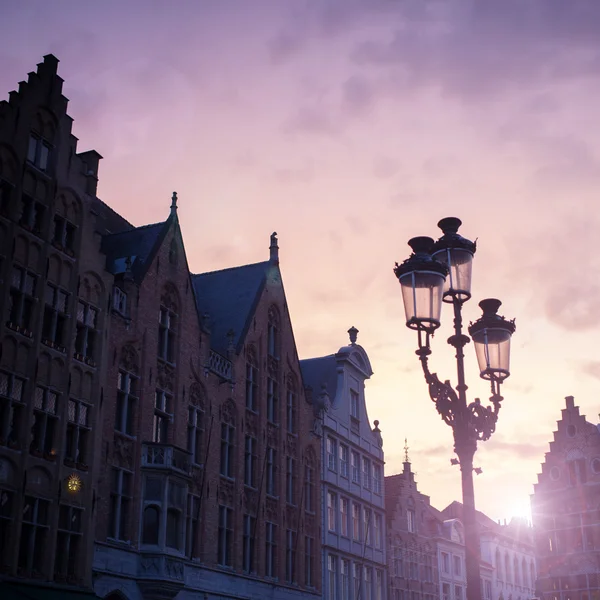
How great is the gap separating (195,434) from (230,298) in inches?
356

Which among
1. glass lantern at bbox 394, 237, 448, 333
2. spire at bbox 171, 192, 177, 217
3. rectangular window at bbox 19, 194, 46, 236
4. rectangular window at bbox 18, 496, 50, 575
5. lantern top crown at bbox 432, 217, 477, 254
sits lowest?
rectangular window at bbox 18, 496, 50, 575

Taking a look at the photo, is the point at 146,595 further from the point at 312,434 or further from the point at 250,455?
the point at 312,434

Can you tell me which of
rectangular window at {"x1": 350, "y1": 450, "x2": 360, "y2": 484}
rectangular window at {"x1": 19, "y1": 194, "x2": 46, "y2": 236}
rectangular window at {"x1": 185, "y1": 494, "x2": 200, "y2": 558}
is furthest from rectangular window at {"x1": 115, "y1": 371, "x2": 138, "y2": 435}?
rectangular window at {"x1": 350, "y1": 450, "x2": 360, "y2": 484}

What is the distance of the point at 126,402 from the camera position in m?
30.0

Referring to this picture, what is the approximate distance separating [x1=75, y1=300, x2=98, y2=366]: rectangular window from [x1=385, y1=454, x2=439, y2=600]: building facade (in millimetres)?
29948

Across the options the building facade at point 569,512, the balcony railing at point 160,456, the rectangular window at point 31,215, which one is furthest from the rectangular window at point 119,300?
the building facade at point 569,512

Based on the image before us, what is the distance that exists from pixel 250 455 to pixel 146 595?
973cm

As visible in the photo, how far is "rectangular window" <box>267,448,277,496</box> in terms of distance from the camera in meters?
39.3

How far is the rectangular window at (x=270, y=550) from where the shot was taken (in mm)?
38344

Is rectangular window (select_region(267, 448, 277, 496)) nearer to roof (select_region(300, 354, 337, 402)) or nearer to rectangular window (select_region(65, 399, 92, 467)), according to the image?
roof (select_region(300, 354, 337, 402))

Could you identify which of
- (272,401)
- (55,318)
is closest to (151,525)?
(55,318)

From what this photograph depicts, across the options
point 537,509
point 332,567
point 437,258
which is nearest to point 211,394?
point 332,567

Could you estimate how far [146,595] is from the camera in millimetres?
29141

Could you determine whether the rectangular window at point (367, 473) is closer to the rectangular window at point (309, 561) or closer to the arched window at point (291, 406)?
the rectangular window at point (309, 561)
